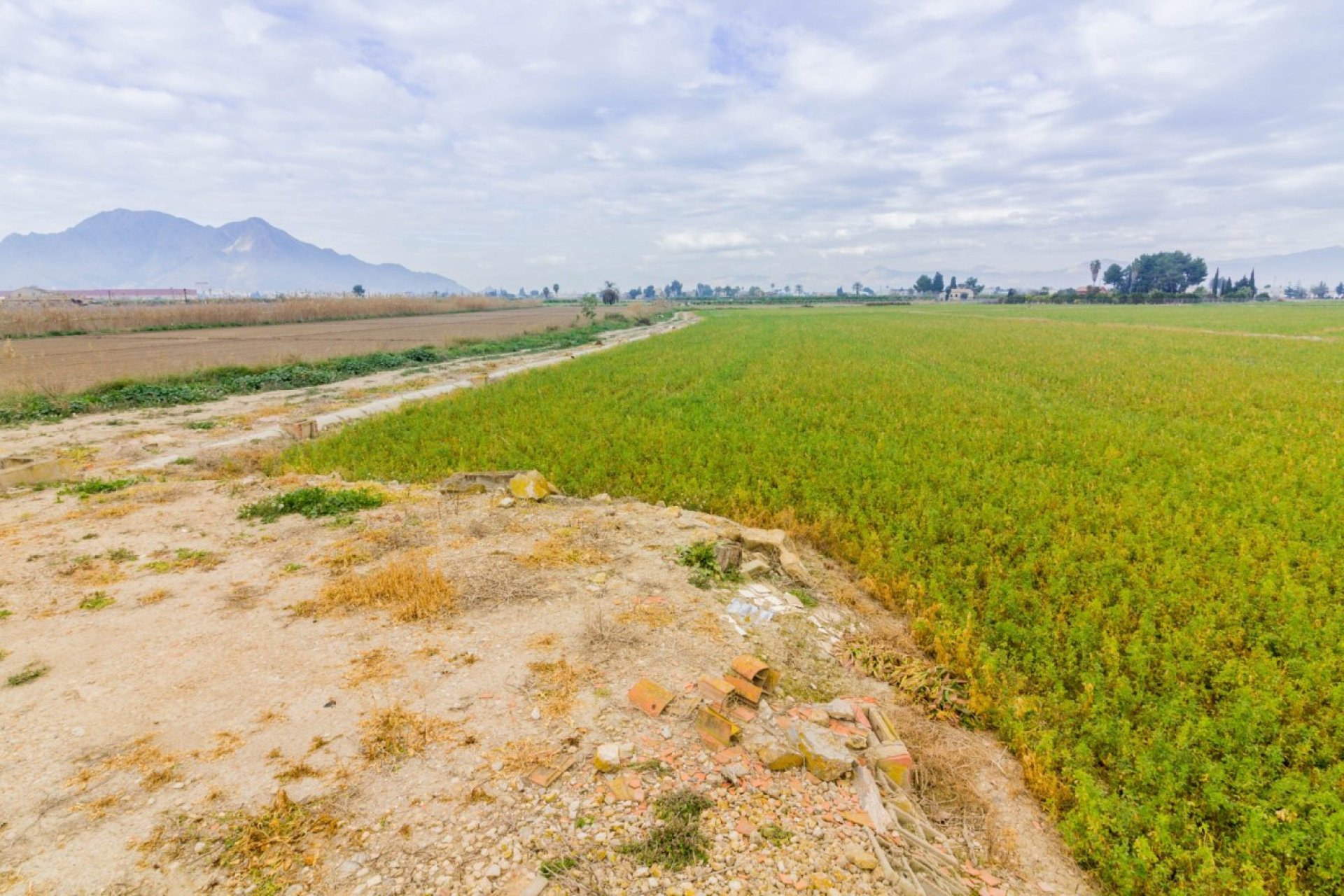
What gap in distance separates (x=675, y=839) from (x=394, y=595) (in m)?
3.68

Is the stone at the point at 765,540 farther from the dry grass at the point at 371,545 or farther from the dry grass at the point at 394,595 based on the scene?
the dry grass at the point at 371,545

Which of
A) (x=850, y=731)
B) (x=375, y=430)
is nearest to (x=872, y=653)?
(x=850, y=731)

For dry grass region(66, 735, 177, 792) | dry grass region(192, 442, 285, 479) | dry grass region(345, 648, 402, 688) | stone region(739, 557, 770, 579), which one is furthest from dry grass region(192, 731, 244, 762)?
dry grass region(192, 442, 285, 479)

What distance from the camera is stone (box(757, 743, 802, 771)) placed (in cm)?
353

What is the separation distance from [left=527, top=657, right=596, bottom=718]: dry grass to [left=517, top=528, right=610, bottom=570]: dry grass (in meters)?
1.79

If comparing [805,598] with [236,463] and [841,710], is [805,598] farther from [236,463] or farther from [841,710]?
[236,463]

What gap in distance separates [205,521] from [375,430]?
5084 mm

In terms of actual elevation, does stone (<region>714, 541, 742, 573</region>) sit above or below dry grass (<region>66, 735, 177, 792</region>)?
above

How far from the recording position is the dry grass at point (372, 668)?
169 inches

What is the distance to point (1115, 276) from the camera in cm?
13700

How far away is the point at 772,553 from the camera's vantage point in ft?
21.3

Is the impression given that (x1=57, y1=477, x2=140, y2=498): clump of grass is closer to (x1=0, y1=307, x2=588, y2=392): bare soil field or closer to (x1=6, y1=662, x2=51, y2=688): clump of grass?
(x1=6, y1=662, x2=51, y2=688): clump of grass

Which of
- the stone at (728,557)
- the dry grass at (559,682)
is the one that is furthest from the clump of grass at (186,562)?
the stone at (728,557)

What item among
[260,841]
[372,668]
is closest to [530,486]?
[372,668]
